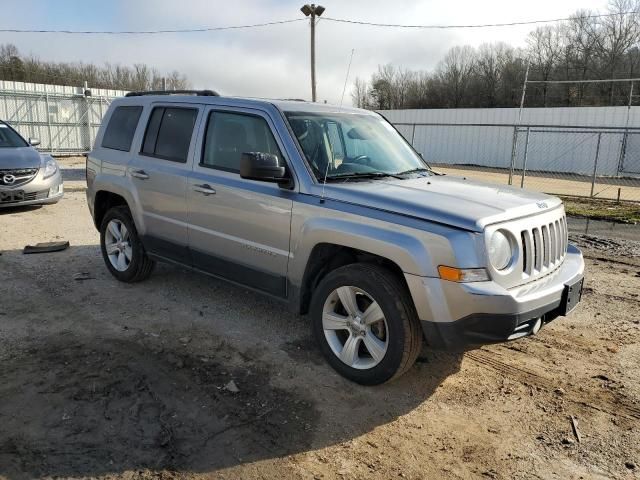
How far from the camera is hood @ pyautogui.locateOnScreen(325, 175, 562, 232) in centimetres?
320

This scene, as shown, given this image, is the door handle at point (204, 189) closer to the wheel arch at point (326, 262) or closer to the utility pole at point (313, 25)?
the wheel arch at point (326, 262)

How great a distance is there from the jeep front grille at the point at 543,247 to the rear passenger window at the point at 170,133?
9.82 ft

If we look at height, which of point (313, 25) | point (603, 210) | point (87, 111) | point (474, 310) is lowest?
point (603, 210)

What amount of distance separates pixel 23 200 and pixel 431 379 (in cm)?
866

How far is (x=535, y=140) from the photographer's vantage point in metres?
28.5

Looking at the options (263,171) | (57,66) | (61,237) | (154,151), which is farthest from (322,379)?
(57,66)

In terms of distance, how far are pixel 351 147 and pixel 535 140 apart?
2713 cm

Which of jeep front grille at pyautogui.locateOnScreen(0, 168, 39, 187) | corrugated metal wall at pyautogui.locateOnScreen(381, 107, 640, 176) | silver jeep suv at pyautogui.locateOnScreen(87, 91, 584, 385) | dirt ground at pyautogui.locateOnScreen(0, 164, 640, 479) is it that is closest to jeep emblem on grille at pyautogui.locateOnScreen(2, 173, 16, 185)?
jeep front grille at pyautogui.locateOnScreen(0, 168, 39, 187)

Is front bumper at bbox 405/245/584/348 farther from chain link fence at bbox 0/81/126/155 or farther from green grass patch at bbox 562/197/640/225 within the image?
chain link fence at bbox 0/81/126/155

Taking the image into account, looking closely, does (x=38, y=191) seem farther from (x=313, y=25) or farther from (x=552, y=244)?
(x=313, y=25)

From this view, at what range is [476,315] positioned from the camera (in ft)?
10.2

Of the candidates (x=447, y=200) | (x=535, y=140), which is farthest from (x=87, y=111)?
(x=447, y=200)

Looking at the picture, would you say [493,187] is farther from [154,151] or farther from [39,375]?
[39,375]

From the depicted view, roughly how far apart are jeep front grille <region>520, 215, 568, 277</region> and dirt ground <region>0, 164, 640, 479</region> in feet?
2.96
